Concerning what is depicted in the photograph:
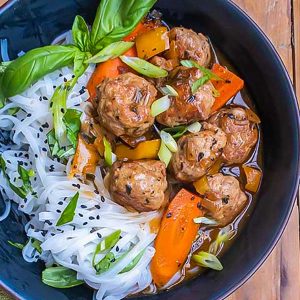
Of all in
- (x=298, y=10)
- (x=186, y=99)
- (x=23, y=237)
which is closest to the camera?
(x=186, y=99)

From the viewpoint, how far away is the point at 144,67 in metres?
2.96

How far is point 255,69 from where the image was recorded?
3115 millimetres

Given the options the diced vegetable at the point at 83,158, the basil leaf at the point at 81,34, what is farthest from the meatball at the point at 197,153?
the basil leaf at the point at 81,34

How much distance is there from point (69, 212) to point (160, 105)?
0.64 metres

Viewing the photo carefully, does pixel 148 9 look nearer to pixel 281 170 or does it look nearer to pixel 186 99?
pixel 186 99

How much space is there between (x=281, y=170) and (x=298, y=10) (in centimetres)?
93

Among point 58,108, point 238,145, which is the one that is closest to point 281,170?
point 238,145

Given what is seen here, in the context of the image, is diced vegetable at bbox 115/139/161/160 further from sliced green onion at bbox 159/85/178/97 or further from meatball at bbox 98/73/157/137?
sliced green onion at bbox 159/85/178/97

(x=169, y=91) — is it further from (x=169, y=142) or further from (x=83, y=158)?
(x=83, y=158)

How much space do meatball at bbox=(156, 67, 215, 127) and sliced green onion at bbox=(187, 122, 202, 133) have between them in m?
0.04

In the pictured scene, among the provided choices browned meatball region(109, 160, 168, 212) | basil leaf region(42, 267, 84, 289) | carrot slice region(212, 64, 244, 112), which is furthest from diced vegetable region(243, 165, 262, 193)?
basil leaf region(42, 267, 84, 289)

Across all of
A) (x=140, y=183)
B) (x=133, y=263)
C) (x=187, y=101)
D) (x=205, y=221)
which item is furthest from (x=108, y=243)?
(x=187, y=101)

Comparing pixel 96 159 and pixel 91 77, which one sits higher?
pixel 91 77

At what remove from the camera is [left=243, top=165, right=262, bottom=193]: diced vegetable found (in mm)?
3119
